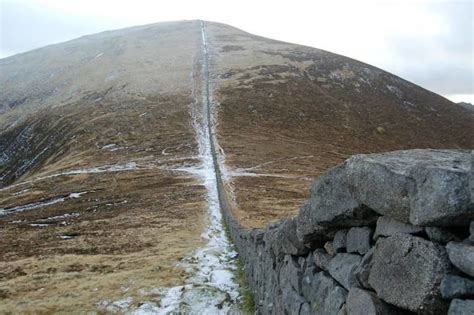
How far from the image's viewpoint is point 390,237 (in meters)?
4.32

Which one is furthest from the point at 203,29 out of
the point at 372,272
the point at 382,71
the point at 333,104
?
the point at 372,272

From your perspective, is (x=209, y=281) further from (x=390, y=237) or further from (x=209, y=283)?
(x=390, y=237)

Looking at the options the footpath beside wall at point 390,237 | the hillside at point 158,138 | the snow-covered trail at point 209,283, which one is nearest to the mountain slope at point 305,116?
the hillside at point 158,138

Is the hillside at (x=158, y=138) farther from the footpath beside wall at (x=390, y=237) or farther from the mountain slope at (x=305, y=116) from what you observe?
the footpath beside wall at (x=390, y=237)

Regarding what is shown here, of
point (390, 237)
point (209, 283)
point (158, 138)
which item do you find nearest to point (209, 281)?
point (209, 283)

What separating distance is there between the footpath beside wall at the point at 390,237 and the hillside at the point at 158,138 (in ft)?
23.1

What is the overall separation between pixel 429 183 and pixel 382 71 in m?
96.0

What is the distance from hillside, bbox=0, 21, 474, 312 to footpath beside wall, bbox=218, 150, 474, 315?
703 centimetres

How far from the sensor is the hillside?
55.3 feet

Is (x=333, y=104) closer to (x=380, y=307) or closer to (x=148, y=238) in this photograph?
(x=148, y=238)

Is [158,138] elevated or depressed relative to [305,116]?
depressed

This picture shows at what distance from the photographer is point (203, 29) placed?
434 feet

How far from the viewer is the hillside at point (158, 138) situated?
1686 centimetres

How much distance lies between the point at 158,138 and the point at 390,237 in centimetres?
5380
